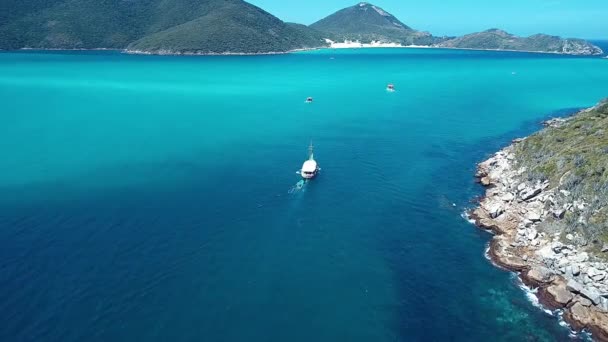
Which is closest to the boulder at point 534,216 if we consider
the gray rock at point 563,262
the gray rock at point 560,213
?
the gray rock at point 560,213

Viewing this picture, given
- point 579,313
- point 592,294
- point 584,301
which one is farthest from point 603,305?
point 579,313

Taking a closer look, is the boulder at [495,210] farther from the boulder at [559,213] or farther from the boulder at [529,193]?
the boulder at [559,213]

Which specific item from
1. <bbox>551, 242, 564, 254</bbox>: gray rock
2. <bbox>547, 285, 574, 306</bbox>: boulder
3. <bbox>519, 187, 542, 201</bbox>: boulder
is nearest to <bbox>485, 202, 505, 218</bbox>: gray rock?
<bbox>519, 187, 542, 201</bbox>: boulder

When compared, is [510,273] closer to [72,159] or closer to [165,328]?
[165,328]

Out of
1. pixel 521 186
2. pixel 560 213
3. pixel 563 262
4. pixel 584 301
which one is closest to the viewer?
pixel 584 301

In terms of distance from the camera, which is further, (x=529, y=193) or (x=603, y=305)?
(x=529, y=193)

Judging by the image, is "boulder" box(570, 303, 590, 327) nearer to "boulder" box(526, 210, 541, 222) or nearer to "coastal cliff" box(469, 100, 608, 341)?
"coastal cliff" box(469, 100, 608, 341)

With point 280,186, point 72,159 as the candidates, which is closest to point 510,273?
point 280,186

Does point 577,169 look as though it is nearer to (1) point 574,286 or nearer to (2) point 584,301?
(1) point 574,286
